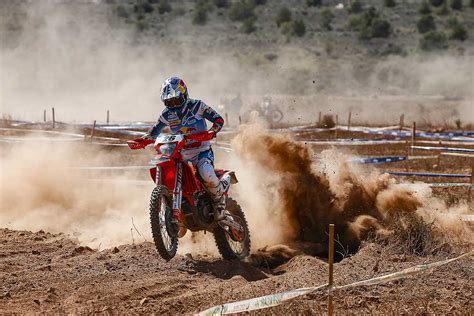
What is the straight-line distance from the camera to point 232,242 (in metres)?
10.4

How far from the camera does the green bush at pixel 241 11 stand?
258ft

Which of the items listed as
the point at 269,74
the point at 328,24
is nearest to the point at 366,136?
the point at 269,74

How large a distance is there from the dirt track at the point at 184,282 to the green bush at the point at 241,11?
2769 inches

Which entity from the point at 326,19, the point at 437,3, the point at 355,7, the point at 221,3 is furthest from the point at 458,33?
the point at 221,3

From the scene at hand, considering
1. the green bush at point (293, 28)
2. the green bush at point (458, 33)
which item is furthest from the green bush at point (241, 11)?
the green bush at point (458, 33)

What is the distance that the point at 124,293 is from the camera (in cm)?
760

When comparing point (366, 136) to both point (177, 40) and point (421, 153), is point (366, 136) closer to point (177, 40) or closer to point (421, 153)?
point (421, 153)

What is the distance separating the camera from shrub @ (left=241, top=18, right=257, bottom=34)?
249ft

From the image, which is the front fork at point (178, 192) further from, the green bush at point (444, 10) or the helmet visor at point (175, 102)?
the green bush at point (444, 10)

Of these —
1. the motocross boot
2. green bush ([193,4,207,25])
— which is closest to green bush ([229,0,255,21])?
green bush ([193,4,207,25])

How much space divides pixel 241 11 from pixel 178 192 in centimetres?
7106

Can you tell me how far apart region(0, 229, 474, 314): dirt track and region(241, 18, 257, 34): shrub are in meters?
67.2

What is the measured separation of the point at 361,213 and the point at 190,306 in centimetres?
465

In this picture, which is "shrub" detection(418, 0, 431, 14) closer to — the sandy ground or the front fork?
the sandy ground
